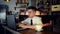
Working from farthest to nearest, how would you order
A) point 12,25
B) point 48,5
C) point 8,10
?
point 8,10 < point 48,5 < point 12,25

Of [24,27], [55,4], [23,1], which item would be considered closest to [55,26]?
[55,4]

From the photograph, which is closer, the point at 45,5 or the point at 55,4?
the point at 55,4

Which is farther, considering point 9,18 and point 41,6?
point 41,6

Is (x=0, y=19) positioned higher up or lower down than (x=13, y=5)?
lower down

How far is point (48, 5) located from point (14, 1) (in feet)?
4.21

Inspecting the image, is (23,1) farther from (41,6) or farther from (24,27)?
(24,27)

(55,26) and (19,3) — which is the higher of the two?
(19,3)

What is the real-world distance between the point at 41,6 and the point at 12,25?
2.67 meters

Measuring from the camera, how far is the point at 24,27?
6.90 feet

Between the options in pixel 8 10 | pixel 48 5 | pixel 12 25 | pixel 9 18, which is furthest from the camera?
pixel 8 10

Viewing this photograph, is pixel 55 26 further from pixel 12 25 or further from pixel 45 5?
pixel 12 25

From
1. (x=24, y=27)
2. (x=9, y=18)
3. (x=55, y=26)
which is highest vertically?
(x=9, y=18)

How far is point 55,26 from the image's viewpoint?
4.09 metres

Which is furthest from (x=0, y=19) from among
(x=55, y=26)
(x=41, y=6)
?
(x=55, y=26)
